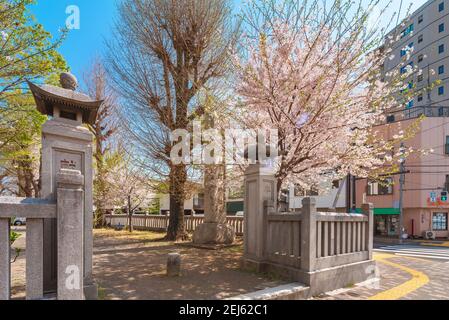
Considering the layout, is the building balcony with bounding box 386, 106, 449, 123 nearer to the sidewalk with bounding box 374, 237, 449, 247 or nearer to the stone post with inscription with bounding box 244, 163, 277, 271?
the sidewalk with bounding box 374, 237, 449, 247

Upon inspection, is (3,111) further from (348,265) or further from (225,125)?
(348,265)

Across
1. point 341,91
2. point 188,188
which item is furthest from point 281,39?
point 188,188

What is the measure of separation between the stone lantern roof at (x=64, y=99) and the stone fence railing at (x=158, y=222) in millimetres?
9980

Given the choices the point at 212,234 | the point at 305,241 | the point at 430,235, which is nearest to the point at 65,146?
the point at 305,241

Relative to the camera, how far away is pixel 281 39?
745cm

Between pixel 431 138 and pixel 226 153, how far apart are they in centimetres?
2264

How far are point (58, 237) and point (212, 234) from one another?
28.4 ft

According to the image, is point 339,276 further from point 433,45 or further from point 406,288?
point 433,45

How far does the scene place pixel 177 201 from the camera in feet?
44.1

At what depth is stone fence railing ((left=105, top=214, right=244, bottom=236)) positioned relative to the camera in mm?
14086

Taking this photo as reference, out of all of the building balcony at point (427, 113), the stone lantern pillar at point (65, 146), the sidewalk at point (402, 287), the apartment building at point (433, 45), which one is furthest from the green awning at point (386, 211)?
the stone lantern pillar at point (65, 146)

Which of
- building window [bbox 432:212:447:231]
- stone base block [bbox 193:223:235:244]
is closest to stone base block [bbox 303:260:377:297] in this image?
stone base block [bbox 193:223:235:244]

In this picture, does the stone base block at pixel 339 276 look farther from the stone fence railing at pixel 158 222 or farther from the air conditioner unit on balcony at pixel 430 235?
the air conditioner unit on balcony at pixel 430 235
